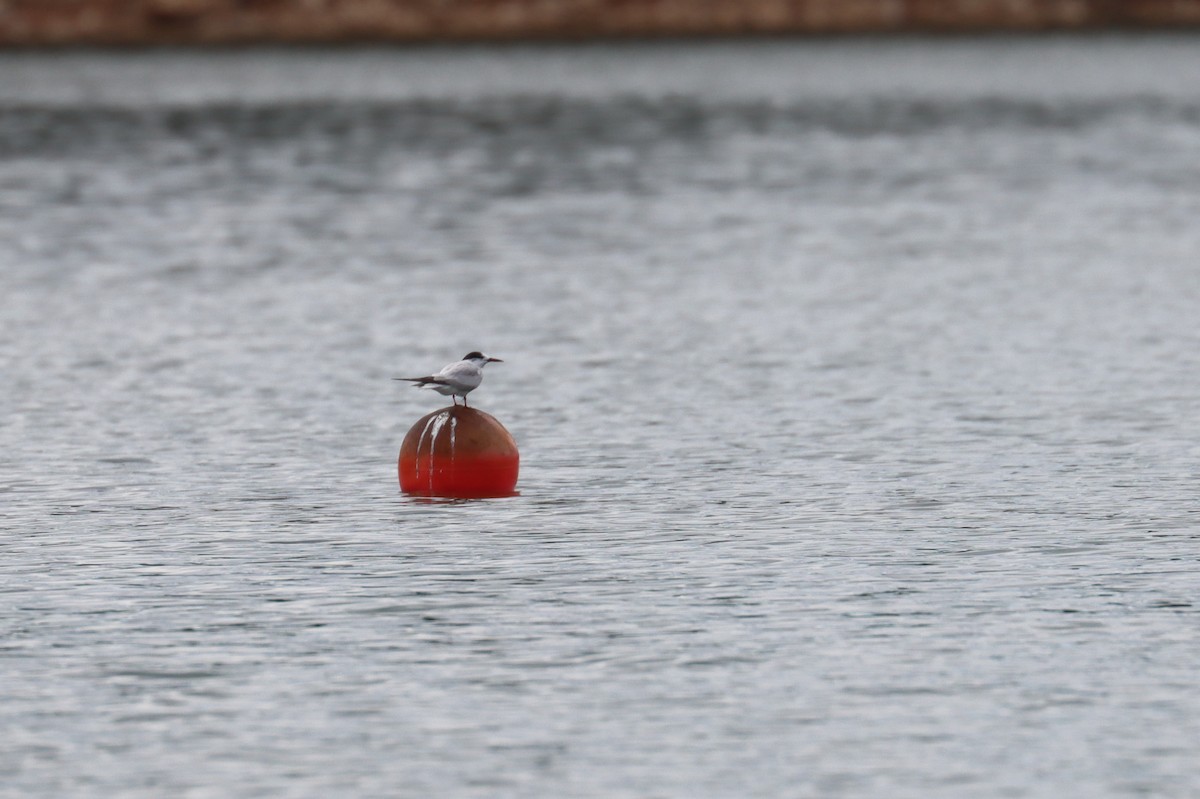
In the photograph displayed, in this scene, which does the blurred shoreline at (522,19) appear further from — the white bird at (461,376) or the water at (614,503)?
the white bird at (461,376)

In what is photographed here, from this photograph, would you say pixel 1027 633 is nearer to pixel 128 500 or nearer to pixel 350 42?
pixel 128 500

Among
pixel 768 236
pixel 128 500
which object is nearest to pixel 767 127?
pixel 768 236

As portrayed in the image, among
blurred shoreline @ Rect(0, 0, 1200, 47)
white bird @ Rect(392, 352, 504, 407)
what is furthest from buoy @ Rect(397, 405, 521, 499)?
blurred shoreline @ Rect(0, 0, 1200, 47)

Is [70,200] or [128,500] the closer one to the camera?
[128,500]

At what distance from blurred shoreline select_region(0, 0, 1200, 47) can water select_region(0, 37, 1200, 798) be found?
9968cm

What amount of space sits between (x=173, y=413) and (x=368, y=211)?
20.9 meters

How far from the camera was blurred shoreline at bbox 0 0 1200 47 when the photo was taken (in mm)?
138625

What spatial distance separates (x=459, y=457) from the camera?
1547cm

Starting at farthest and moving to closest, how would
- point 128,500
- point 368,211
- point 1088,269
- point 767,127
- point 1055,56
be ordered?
point 1055,56 < point 767,127 < point 368,211 < point 1088,269 < point 128,500

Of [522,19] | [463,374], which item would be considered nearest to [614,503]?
[463,374]

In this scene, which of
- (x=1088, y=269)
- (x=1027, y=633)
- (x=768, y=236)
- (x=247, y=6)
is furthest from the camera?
(x=247, y=6)

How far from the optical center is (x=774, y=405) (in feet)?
63.9

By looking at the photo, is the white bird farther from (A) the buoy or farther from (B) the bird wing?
(A) the buoy

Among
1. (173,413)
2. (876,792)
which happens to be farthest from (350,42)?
(876,792)
